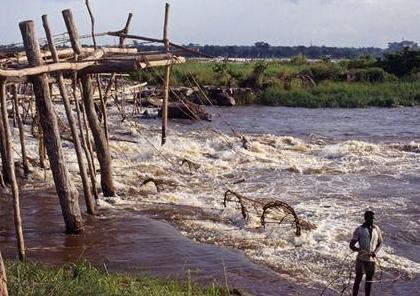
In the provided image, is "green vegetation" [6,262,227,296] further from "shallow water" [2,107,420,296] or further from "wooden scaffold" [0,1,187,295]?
"shallow water" [2,107,420,296]

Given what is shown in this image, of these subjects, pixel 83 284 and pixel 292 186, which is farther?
pixel 292 186

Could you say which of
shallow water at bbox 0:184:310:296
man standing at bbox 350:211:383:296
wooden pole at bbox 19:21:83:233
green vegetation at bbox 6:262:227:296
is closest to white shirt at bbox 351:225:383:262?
man standing at bbox 350:211:383:296

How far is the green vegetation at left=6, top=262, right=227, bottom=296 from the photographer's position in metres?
6.41

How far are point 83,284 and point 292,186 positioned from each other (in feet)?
32.5

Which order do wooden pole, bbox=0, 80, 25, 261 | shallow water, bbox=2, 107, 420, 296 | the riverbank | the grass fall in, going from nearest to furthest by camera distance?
wooden pole, bbox=0, 80, 25, 261 → shallow water, bbox=2, 107, 420, 296 → the grass → the riverbank

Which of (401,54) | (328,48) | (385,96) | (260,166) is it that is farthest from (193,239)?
(328,48)

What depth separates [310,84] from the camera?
131 ft

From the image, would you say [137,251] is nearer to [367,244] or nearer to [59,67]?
[59,67]

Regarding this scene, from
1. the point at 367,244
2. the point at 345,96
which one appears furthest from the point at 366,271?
the point at 345,96

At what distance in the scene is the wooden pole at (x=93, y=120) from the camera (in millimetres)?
11227

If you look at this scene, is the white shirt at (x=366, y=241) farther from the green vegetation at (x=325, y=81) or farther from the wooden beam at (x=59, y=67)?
the green vegetation at (x=325, y=81)

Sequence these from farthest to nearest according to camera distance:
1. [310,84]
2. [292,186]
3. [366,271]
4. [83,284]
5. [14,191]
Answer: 1. [310,84]
2. [292,186]
3. [14,191]
4. [366,271]
5. [83,284]

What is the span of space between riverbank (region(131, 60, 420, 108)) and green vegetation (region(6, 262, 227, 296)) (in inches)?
1046

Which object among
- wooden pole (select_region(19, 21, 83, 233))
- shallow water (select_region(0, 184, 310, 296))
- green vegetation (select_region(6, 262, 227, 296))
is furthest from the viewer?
wooden pole (select_region(19, 21, 83, 233))
